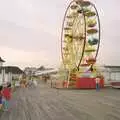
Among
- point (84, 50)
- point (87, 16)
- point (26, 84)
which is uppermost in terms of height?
point (87, 16)

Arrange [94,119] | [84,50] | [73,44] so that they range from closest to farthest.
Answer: [94,119] → [84,50] → [73,44]

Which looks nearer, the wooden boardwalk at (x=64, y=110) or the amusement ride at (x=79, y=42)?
the wooden boardwalk at (x=64, y=110)

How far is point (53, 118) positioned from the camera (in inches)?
550

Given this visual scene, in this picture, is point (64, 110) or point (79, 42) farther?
point (79, 42)

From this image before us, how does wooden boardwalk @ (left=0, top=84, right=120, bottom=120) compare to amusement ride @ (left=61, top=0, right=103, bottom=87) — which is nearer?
wooden boardwalk @ (left=0, top=84, right=120, bottom=120)

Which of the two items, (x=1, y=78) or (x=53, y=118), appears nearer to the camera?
(x=53, y=118)

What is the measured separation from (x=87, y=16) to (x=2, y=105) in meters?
31.6

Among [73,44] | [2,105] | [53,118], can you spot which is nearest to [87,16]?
[73,44]

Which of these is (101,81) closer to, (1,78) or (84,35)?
(84,35)

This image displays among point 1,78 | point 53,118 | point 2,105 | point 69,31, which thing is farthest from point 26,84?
point 53,118

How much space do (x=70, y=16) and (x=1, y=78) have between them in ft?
78.4

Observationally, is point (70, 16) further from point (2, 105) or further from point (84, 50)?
point (2, 105)

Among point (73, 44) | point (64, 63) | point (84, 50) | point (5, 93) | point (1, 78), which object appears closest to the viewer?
point (5, 93)

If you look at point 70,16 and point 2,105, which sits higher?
point 70,16
